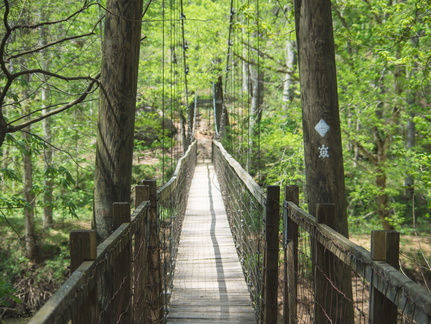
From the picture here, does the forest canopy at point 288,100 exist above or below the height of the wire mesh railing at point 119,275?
above

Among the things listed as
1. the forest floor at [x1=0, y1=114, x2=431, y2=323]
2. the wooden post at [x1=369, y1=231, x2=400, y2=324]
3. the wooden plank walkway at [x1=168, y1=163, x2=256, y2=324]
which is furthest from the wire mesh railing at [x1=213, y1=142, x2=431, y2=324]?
the forest floor at [x1=0, y1=114, x2=431, y2=323]

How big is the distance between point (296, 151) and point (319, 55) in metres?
5.87

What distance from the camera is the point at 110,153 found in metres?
2.56

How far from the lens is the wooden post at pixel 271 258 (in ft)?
8.61

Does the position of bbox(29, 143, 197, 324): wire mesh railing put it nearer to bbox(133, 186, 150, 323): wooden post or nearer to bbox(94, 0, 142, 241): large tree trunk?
bbox(133, 186, 150, 323): wooden post

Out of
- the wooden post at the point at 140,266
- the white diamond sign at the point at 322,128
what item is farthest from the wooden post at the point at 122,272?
the white diamond sign at the point at 322,128

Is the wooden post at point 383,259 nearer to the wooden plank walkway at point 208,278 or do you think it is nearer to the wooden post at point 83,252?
the wooden post at point 83,252

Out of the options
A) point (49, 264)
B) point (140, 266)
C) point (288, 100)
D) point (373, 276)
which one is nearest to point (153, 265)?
point (140, 266)

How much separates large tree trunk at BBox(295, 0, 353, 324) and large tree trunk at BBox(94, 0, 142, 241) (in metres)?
1.00

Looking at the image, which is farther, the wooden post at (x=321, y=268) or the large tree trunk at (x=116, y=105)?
the large tree trunk at (x=116, y=105)

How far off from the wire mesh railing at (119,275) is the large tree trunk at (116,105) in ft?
0.74

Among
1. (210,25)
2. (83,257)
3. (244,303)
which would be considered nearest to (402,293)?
(83,257)

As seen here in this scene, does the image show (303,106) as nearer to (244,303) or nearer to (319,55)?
(319,55)

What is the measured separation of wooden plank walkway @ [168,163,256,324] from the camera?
10.1 ft
